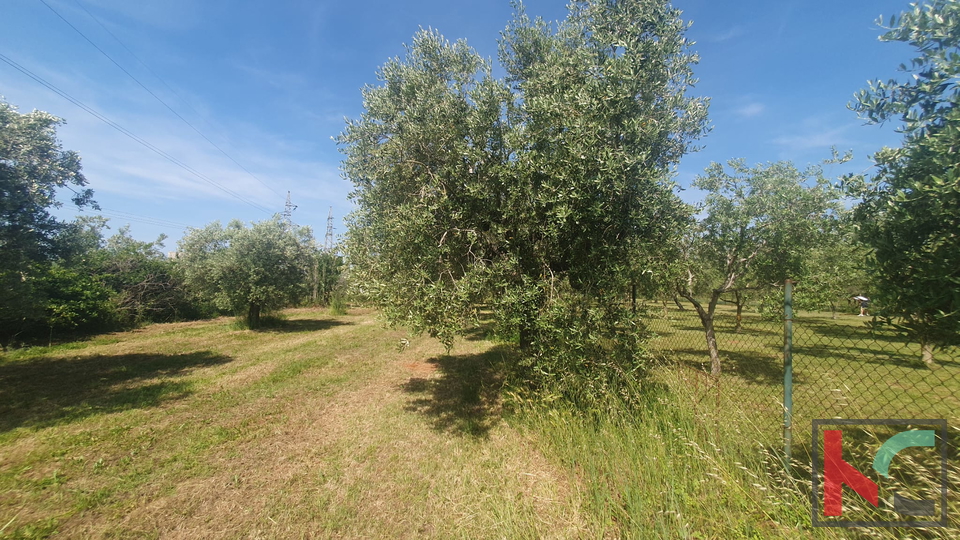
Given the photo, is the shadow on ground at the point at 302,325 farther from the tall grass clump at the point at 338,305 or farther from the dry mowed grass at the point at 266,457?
the dry mowed grass at the point at 266,457

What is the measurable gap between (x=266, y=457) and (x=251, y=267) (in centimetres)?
1310

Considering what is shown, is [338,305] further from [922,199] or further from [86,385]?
[922,199]

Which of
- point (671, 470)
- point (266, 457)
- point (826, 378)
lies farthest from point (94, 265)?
point (826, 378)

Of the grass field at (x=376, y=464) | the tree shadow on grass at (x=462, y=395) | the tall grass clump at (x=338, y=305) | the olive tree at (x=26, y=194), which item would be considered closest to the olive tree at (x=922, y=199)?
the grass field at (x=376, y=464)

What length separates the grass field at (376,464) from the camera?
10.0ft

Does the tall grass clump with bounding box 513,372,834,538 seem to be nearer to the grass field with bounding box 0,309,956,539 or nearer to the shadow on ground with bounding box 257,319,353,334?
the grass field with bounding box 0,309,956,539

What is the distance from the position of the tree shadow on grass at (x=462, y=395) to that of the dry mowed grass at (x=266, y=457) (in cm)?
5

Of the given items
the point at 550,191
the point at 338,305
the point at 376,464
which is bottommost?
the point at 376,464

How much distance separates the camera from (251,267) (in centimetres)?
1504

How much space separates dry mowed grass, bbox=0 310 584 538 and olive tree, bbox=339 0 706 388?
1.65 meters

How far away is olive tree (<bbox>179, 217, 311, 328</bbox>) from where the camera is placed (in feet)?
48.6

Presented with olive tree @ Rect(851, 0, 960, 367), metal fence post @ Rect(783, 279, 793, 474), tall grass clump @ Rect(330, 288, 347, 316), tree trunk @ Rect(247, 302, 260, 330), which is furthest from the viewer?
tall grass clump @ Rect(330, 288, 347, 316)

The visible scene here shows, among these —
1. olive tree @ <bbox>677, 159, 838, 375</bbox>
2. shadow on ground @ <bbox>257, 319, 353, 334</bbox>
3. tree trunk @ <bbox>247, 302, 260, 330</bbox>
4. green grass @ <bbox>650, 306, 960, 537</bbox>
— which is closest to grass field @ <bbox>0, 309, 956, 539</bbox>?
green grass @ <bbox>650, 306, 960, 537</bbox>

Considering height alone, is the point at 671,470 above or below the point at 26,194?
below
